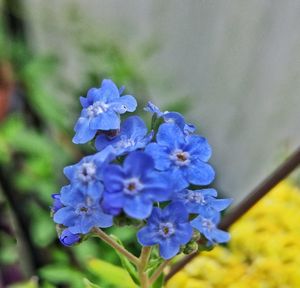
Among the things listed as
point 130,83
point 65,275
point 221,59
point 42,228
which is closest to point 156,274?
point 65,275

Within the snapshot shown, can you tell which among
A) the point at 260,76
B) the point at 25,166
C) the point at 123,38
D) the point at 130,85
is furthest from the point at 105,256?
the point at 123,38

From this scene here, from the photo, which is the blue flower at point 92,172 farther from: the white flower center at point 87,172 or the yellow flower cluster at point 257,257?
the yellow flower cluster at point 257,257

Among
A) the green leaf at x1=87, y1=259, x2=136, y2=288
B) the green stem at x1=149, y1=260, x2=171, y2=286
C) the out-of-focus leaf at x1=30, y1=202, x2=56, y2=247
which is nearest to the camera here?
the green stem at x1=149, y1=260, x2=171, y2=286

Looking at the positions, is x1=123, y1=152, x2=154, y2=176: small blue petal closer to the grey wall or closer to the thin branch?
the thin branch

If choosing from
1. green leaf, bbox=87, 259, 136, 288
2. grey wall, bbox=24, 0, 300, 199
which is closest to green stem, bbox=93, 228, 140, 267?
green leaf, bbox=87, 259, 136, 288

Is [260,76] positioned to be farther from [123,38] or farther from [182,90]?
[123,38]

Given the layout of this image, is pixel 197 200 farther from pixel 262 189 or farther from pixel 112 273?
pixel 112 273

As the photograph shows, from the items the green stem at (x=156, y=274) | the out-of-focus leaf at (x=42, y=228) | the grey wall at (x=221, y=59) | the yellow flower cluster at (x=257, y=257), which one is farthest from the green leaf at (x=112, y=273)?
the grey wall at (x=221, y=59)

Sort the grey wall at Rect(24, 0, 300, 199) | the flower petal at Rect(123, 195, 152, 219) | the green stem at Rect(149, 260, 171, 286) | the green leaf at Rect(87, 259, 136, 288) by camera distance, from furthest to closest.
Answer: the grey wall at Rect(24, 0, 300, 199) < the green leaf at Rect(87, 259, 136, 288) < the green stem at Rect(149, 260, 171, 286) < the flower petal at Rect(123, 195, 152, 219)
